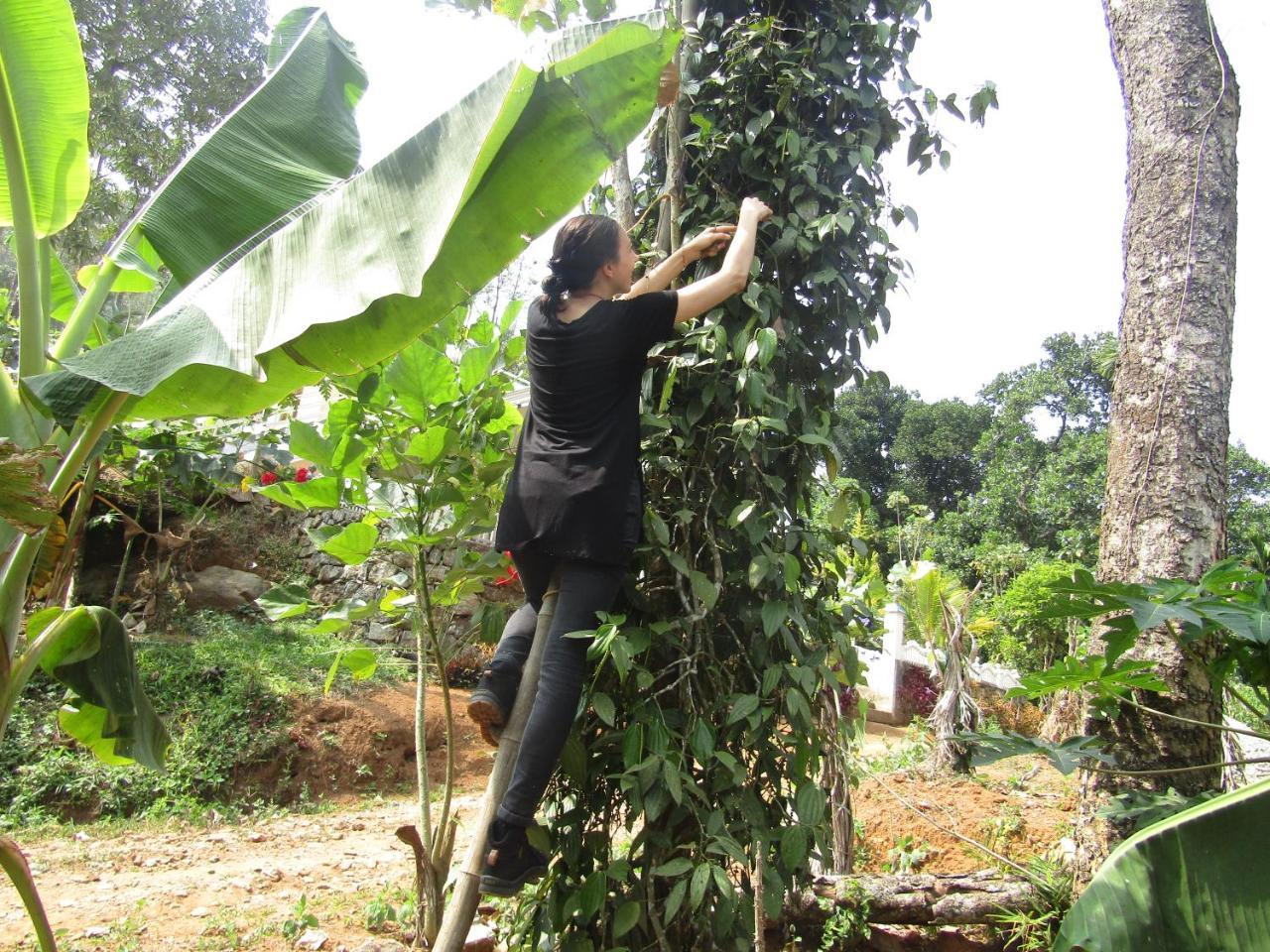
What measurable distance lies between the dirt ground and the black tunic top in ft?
6.13

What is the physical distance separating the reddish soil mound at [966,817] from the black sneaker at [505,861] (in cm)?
229

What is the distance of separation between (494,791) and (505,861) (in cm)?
16

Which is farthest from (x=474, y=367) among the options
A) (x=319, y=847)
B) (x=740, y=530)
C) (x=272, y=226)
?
(x=319, y=847)

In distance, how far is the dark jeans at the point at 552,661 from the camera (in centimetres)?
209

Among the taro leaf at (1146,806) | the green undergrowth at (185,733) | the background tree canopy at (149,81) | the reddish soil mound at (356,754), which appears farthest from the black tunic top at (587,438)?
the background tree canopy at (149,81)

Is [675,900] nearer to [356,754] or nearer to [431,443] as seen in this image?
[431,443]

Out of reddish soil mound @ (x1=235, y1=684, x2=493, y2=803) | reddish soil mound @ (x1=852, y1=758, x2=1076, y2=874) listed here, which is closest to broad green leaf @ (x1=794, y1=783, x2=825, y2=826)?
reddish soil mound @ (x1=852, y1=758, x2=1076, y2=874)

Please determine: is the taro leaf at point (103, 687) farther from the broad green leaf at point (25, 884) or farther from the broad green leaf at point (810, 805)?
the broad green leaf at point (810, 805)

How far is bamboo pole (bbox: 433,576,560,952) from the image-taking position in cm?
208

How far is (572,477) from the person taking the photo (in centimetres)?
222

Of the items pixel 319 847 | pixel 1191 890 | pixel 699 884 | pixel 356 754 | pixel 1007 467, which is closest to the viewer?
pixel 1191 890

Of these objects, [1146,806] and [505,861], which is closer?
[505,861]

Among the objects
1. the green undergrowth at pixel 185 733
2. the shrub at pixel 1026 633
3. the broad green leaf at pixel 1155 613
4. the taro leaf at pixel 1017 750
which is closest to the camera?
the broad green leaf at pixel 1155 613

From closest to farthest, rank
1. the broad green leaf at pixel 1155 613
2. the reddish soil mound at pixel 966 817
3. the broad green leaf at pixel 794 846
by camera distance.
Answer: the broad green leaf at pixel 1155 613 → the broad green leaf at pixel 794 846 → the reddish soil mound at pixel 966 817
